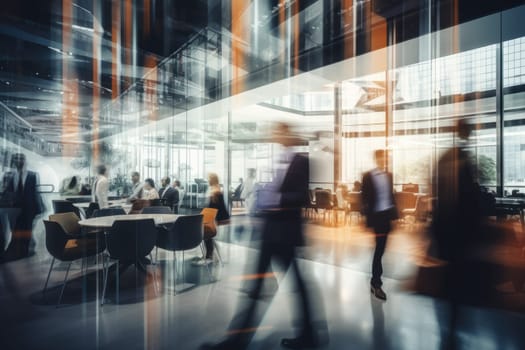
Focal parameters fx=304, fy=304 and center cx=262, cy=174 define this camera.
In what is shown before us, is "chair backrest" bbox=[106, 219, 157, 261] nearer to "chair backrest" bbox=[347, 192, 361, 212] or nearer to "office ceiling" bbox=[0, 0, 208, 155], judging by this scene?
"office ceiling" bbox=[0, 0, 208, 155]

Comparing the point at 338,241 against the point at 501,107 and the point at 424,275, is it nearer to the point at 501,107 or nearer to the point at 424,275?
the point at 424,275

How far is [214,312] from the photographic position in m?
2.94

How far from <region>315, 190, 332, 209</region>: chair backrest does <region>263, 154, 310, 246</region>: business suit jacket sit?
19.6 feet

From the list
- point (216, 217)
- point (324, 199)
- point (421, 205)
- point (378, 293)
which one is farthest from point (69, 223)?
point (421, 205)

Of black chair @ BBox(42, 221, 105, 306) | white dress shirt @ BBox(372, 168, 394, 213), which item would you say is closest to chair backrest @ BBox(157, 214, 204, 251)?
black chair @ BBox(42, 221, 105, 306)

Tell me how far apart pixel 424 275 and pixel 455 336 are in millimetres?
1680

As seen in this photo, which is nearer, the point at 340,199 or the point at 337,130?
the point at 340,199

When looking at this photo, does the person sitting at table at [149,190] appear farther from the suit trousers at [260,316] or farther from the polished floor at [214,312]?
the suit trousers at [260,316]

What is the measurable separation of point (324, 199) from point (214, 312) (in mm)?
6005

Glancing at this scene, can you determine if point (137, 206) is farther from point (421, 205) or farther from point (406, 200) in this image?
point (421, 205)

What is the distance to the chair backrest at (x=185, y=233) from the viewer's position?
3639 mm

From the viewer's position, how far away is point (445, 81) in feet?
31.1

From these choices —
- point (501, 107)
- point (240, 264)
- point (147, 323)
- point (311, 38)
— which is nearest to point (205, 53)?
point (311, 38)

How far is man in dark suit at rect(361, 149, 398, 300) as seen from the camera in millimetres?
3287
